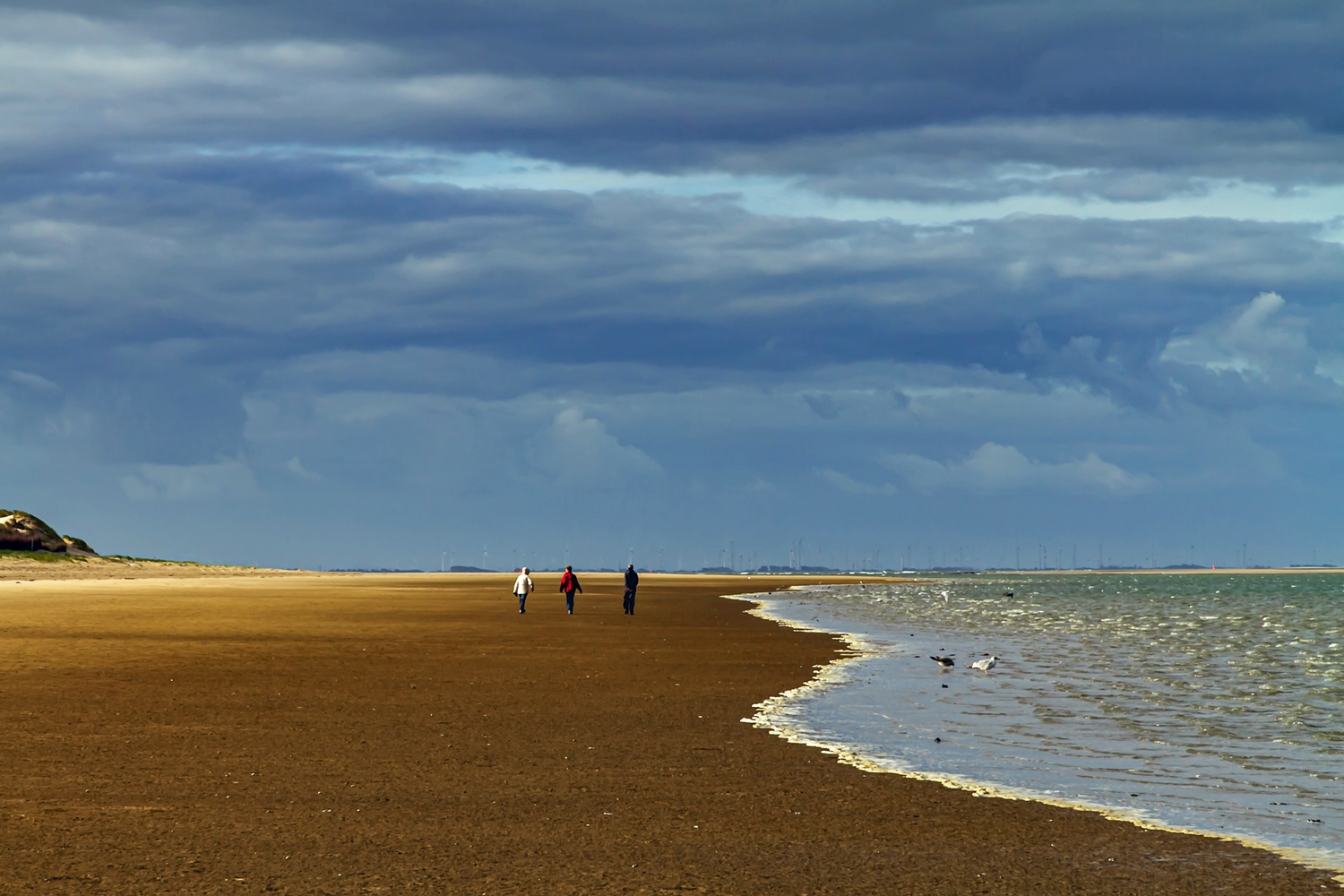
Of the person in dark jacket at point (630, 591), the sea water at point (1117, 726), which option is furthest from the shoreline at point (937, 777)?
the person in dark jacket at point (630, 591)

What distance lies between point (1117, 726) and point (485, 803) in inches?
Result: 443

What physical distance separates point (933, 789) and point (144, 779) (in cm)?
853

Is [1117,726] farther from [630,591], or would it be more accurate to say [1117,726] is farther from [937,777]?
[630,591]

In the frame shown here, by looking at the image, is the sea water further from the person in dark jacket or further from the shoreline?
the person in dark jacket

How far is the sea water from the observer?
518 inches

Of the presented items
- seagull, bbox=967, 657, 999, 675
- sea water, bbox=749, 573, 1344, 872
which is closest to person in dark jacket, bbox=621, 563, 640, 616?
sea water, bbox=749, 573, 1344, 872

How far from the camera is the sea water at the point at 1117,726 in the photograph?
43.1 ft

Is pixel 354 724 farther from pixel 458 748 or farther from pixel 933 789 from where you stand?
pixel 933 789

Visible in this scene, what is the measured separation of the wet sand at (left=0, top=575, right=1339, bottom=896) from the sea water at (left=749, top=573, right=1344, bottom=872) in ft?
3.16

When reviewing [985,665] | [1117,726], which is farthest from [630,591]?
[1117,726]

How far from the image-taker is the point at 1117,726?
19.3m

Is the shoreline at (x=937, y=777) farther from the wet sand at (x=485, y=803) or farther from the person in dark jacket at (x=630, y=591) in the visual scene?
the person in dark jacket at (x=630, y=591)

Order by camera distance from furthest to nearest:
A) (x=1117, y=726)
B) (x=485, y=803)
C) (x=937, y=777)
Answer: (x=1117, y=726)
(x=937, y=777)
(x=485, y=803)

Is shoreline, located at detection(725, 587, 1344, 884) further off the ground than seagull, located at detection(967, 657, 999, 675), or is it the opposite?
seagull, located at detection(967, 657, 999, 675)
